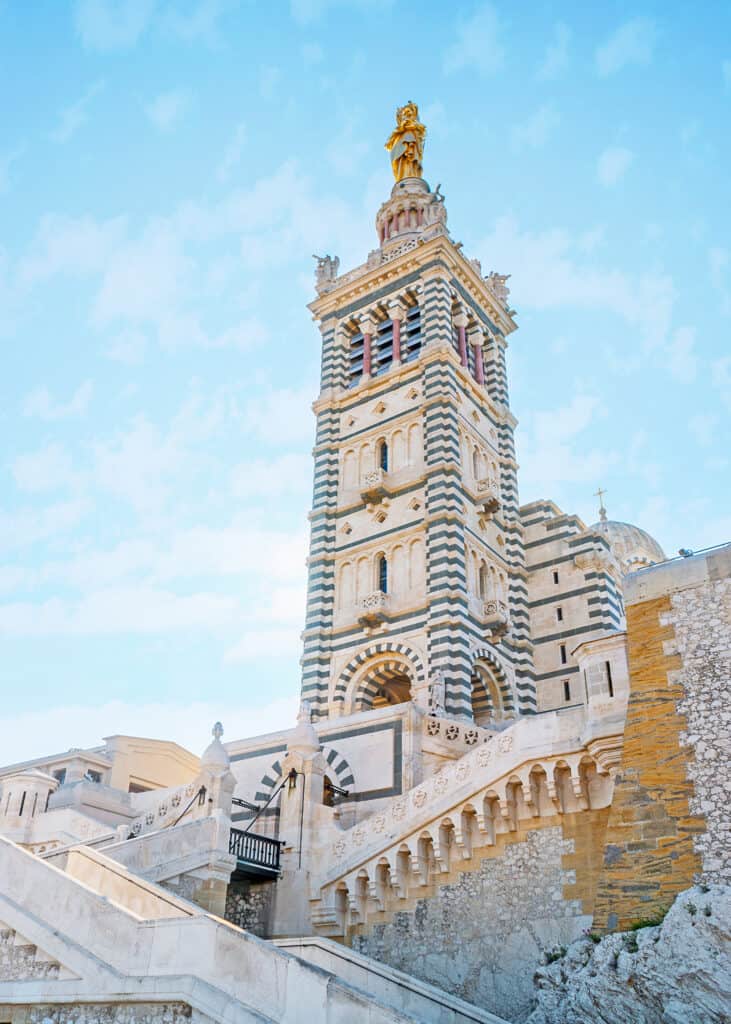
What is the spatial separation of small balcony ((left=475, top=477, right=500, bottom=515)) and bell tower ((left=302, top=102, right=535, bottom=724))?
0.07 meters

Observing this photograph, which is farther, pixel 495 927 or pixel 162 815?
pixel 162 815

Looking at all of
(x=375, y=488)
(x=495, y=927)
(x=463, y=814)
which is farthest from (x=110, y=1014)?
(x=375, y=488)

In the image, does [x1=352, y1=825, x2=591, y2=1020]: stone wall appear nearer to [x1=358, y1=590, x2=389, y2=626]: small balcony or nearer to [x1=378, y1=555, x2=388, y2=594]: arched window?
[x1=358, y1=590, x2=389, y2=626]: small balcony

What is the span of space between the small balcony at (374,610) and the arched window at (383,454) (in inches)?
228

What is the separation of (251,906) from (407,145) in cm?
3805

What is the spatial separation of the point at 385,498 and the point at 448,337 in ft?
23.2

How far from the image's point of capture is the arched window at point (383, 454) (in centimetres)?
3441

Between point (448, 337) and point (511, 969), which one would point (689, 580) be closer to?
point (511, 969)

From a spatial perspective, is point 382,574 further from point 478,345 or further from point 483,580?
point 478,345

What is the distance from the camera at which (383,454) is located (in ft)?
114

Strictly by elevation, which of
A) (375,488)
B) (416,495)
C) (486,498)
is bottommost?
(416,495)

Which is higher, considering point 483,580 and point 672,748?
point 483,580

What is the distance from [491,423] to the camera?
122ft

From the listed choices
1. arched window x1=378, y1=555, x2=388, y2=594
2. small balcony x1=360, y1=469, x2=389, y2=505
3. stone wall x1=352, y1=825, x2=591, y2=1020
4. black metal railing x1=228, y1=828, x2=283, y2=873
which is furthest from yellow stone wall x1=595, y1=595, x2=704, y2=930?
small balcony x1=360, y1=469, x2=389, y2=505
